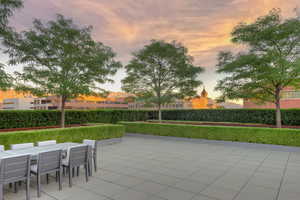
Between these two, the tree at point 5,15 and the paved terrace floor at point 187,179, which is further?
the tree at point 5,15

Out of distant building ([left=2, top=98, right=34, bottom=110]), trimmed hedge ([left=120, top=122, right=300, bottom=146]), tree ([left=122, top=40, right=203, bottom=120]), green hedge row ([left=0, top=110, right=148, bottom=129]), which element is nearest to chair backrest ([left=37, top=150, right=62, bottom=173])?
trimmed hedge ([left=120, top=122, right=300, bottom=146])

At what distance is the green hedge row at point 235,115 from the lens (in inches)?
433

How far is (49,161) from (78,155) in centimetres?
60

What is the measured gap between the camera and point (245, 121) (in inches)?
514

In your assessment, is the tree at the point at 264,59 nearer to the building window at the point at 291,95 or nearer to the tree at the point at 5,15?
the tree at the point at 5,15

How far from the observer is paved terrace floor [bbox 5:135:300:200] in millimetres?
3186

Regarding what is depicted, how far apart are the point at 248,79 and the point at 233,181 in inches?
262

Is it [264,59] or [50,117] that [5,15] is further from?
[264,59]

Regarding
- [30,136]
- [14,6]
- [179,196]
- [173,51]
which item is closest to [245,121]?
[173,51]

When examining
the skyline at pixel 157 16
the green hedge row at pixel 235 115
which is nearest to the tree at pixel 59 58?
the skyline at pixel 157 16

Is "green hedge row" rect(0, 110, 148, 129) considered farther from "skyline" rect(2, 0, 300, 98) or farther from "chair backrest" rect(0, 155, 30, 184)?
"chair backrest" rect(0, 155, 30, 184)

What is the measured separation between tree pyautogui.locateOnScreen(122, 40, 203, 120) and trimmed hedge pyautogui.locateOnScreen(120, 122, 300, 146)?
248cm

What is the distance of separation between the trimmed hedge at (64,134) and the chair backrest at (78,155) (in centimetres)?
373

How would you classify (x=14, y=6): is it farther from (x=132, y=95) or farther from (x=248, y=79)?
(x=248, y=79)
